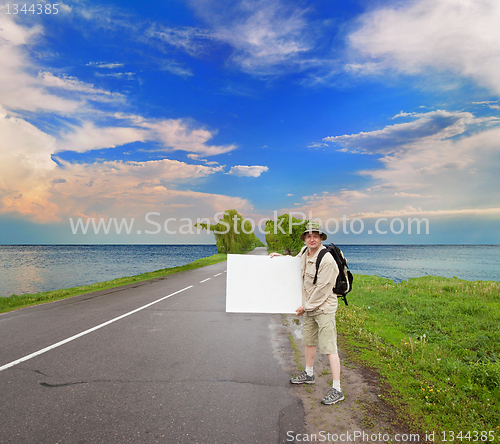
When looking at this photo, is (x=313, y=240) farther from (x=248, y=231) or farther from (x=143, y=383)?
(x=248, y=231)

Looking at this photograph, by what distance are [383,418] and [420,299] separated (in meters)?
8.73

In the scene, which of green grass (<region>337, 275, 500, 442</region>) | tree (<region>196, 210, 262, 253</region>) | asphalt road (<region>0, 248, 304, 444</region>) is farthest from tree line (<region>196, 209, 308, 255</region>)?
asphalt road (<region>0, 248, 304, 444</region>)

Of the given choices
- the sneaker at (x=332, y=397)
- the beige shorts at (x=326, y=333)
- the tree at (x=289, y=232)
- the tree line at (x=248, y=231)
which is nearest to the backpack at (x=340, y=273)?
the beige shorts at (x=326, y=333)

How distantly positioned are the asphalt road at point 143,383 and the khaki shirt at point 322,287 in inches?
49.7

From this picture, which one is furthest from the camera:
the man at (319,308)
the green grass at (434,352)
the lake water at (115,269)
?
the lake water at (115,269)

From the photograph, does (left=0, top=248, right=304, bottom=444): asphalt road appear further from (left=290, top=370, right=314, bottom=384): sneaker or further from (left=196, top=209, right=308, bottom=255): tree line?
(left=196, top=209, right=308, bottom=255): tree line

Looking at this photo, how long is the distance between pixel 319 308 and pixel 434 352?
3.43 metres

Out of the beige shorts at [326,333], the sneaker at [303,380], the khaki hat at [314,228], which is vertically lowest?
the sneaker at [303,380]

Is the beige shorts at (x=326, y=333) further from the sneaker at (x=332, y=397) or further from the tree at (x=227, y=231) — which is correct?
the tree at (x=227, y=231)

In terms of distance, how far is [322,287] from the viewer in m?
4.04

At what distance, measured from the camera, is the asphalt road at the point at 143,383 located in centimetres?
320

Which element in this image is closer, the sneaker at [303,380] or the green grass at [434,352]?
the green grass at [434,352]

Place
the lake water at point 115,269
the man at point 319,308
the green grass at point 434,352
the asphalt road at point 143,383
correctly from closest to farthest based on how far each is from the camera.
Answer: the asphalt road at point 143,383, the green grass at point 434,352, the man at point 319,308, the lake water at point 115,269

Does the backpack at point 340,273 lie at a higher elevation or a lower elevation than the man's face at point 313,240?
lower
